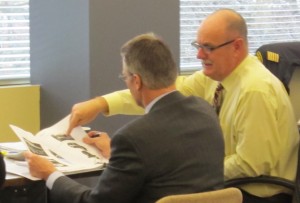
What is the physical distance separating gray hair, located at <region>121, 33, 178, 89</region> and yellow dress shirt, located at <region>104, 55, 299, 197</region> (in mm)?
614

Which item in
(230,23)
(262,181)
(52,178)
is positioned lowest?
(262,181)

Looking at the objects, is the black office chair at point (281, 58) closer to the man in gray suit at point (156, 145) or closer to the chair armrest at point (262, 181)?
the chair armrest at point (262, 181)

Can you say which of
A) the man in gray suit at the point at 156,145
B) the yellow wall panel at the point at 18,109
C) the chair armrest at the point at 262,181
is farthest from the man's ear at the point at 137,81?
the yellow wall panel at the point at 18,109

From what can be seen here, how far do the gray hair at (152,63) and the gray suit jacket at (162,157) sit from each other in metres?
0.06

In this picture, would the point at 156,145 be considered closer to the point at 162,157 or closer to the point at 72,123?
the point at 162,157

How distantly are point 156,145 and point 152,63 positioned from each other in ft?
0.91

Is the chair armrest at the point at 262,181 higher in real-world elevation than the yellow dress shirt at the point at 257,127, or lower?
lower

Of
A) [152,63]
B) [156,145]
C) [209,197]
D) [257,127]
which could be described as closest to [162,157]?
[156,145]

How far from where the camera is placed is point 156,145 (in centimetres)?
200

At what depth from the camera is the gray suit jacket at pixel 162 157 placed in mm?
1993

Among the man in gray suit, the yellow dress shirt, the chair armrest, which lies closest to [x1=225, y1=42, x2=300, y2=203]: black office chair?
the yellow dress shirt

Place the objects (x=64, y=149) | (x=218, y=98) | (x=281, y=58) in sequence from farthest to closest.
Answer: (x=281, y=58) < (x=218, y=98) < (x=64, y=149)

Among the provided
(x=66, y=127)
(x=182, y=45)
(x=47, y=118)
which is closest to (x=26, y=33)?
(x=47, y=118)

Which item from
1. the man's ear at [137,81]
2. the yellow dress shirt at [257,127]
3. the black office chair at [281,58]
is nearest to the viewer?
the man's ear at [137,81]
